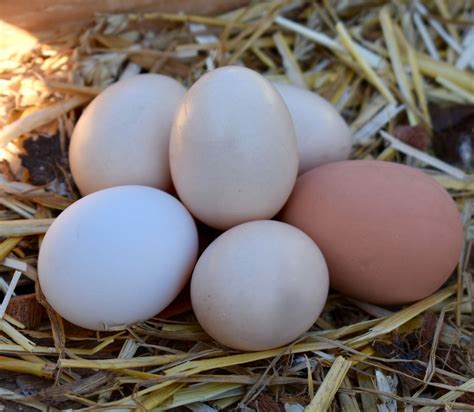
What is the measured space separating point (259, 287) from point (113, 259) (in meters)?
0.27

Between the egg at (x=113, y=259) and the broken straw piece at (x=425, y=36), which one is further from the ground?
the broken straw piece at (x=425, y=36)

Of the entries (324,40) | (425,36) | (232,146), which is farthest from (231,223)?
(425,36)

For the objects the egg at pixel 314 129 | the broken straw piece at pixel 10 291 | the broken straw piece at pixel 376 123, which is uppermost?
the egg at pixel 314 129

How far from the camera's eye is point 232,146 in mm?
1133

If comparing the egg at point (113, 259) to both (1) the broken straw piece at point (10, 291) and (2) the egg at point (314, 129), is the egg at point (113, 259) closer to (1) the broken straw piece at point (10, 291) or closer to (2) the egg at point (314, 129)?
(1) the broken straw piece at point (10, 291)

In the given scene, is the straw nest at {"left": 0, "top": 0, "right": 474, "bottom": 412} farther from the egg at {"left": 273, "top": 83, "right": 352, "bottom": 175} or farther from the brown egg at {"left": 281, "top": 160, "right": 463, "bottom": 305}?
the egg at {"left": 273, "top": 83, "right": 352, "bottom": 175}

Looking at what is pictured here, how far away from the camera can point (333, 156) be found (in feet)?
4.69

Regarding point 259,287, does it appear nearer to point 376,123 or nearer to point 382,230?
point 382,230

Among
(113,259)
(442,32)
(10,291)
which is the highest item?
(442,32)

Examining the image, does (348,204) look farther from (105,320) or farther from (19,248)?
(19,248)

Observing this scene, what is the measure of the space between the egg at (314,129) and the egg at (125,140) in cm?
27

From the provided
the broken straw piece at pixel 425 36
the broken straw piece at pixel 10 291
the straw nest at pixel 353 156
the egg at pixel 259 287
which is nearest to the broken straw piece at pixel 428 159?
the straw nest at pixel 353 156

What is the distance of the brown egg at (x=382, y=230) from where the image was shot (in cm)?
121

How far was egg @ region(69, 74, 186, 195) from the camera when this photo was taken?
4.21 feet
